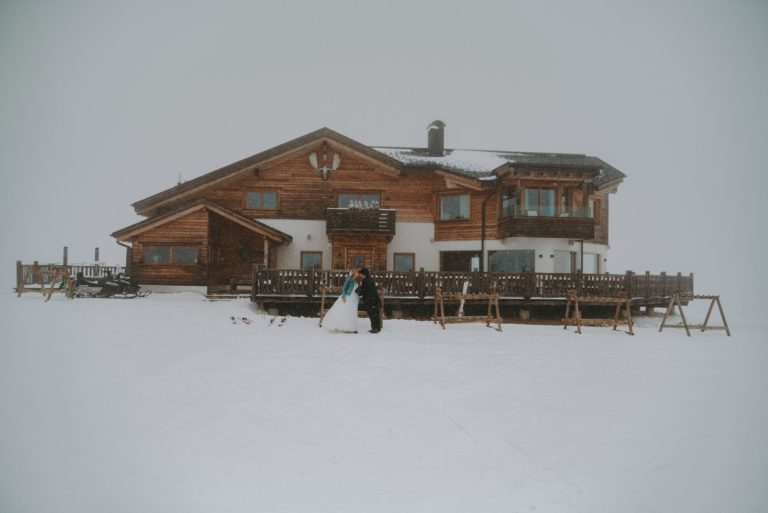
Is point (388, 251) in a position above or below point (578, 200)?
below

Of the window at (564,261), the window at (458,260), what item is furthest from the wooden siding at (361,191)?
the window at (564,261)

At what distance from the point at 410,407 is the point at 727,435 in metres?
4.14

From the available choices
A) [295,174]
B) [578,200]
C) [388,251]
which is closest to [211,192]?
[295,174]

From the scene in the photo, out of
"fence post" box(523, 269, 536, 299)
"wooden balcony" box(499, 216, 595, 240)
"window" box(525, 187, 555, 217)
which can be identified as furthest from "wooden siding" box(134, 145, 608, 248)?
"fence post" box(523, 269, 536, 299)

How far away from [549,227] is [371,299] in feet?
41.6

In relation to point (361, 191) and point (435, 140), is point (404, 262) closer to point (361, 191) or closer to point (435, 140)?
point (361, 191)

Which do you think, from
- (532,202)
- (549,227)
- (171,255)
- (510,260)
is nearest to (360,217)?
(510,260)

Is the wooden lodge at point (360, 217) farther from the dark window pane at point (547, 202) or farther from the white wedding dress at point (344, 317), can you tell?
the white wedding dress at point (344, 317)

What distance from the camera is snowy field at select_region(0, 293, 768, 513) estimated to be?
4434mm

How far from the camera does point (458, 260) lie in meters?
23.3

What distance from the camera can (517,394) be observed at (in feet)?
23.3

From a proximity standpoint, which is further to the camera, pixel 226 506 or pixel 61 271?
pixel 61 271

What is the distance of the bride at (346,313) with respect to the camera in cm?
1202

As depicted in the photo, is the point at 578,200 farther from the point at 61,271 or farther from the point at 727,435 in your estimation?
the point at 61,271
